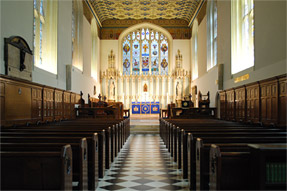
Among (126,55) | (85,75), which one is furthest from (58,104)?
(126,55)

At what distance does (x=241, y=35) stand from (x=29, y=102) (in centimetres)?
972

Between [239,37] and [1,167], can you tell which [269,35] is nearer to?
[239,37]

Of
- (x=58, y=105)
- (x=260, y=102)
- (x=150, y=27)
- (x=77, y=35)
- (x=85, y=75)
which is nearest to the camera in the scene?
(x=260, y=102)

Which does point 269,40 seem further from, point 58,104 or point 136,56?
point 136,56

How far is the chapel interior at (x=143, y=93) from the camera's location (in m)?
3.03

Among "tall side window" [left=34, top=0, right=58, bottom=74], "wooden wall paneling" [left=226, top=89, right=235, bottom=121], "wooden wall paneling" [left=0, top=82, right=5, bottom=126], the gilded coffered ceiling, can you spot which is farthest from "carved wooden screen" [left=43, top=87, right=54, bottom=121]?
the gilded coffered ceiling

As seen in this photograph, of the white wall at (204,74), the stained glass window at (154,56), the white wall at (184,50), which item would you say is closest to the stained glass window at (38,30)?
the white wall at (204,74)

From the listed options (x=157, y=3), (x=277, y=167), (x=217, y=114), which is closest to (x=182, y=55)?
(x=157, y=3)

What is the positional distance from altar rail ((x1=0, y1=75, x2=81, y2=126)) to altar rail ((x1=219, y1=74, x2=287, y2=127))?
7.34 meters

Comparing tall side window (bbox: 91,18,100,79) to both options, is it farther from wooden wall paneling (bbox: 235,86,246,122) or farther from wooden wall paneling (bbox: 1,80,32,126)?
wooden wall paneling (bbox: 1,80,32,126)

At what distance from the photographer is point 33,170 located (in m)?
2.89

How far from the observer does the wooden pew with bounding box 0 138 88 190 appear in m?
3.36

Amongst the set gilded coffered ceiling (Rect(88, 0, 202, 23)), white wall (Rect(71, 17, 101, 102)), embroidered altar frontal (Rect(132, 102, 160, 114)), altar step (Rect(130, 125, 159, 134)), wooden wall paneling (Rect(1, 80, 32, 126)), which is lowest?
altar step (Rect(130, 125, 159, 134))

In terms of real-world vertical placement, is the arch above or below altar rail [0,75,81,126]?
above
